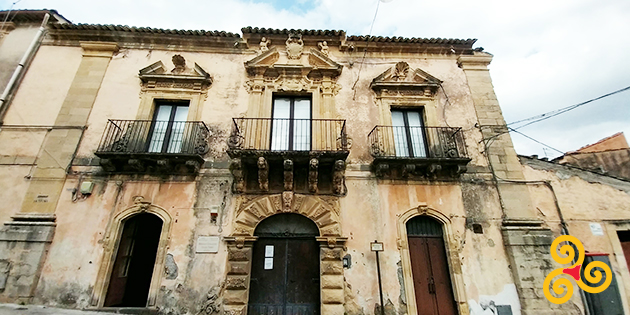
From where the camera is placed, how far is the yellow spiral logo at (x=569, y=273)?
680 centimetres

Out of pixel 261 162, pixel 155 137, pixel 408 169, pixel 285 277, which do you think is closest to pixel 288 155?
pixel 261 162

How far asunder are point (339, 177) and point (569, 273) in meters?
5.76

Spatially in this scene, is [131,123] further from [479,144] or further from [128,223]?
[479,144]

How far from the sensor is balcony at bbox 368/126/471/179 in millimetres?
7566

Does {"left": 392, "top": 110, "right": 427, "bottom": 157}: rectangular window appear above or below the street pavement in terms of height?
above

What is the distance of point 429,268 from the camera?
7.16 m

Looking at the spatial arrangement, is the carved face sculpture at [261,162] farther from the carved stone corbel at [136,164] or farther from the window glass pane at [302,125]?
the carved stone corbel at [136,164]

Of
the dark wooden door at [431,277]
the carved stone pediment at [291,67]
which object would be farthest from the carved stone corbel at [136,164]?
the dark wooden door at [431,277]

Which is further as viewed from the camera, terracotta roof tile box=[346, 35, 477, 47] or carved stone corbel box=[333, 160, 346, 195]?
terracotta roof tile box=[346, 35, 477, 47]

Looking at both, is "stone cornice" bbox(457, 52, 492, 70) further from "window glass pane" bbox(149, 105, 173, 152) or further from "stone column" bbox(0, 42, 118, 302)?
"stone column" bbox(0, 42, 118, 302)

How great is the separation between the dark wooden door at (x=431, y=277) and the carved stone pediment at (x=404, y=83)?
4.29m

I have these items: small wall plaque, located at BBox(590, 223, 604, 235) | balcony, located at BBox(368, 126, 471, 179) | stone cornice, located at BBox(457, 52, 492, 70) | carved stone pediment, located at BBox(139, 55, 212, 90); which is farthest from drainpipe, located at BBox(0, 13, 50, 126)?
small wall plaque, located at BBox(590, 223, 604, 235)

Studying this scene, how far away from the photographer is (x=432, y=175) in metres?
7.85

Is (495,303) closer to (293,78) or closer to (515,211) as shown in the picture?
(515,211)
